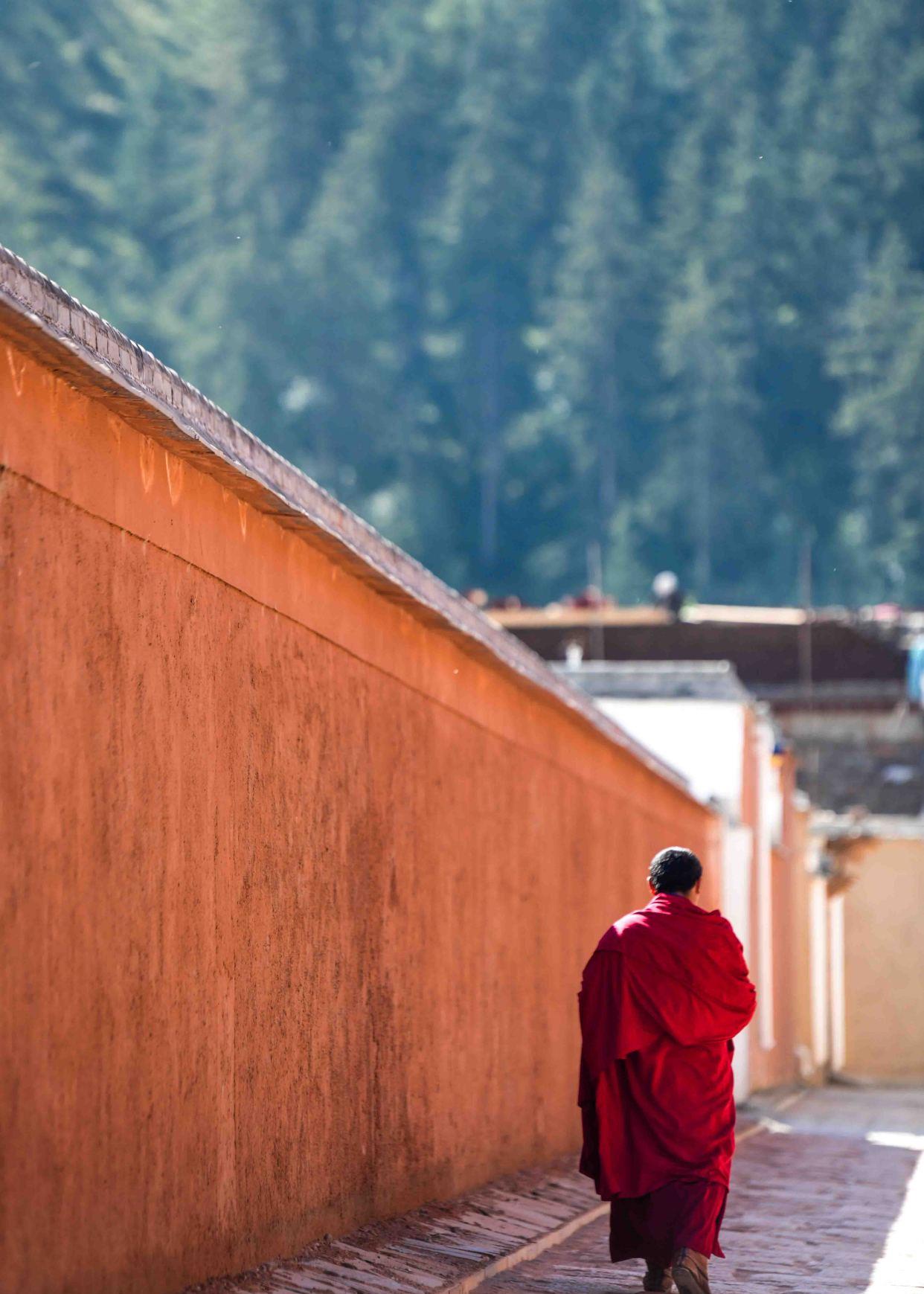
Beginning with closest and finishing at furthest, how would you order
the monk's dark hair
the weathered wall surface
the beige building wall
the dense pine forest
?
1. the weathered wall surface
2. the monk's dark hair
3. the beige building wall
4. the dense pine forest

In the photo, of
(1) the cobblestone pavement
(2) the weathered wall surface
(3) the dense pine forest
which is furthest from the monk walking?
(3) the dense pine forest

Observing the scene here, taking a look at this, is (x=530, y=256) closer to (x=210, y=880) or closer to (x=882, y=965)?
(x=882, y=965)

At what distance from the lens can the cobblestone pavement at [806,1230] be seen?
21.7ft

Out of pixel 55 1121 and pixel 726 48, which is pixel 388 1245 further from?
pixel 726 48

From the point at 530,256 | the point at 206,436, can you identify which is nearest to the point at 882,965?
the point at 206,436

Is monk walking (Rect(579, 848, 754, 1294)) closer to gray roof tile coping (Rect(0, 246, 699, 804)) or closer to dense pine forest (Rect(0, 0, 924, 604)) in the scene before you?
gray roof tile coping (Rect(0, 246, 699, 804))

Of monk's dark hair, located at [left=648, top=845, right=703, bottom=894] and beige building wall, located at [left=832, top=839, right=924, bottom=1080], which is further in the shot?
beige building wall, located at [left=832, top=839, right=924, bottom=1080]

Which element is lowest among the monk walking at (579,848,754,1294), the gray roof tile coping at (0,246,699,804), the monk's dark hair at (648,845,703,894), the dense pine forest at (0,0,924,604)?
the monk walking at (579,848,754,1294)

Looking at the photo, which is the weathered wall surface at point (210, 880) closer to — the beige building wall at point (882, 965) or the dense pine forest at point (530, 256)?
the beige building wall at point (882, 965)

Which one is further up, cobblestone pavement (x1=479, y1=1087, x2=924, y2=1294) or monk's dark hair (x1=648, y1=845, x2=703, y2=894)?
monk's dark hair (x1=648, y1=845, x2=703, y2=894)

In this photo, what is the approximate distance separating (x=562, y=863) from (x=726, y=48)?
74.3 meters

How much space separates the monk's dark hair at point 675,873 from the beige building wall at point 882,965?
19.5m

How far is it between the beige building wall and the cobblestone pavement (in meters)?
11.1

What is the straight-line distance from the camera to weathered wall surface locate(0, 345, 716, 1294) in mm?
4184
